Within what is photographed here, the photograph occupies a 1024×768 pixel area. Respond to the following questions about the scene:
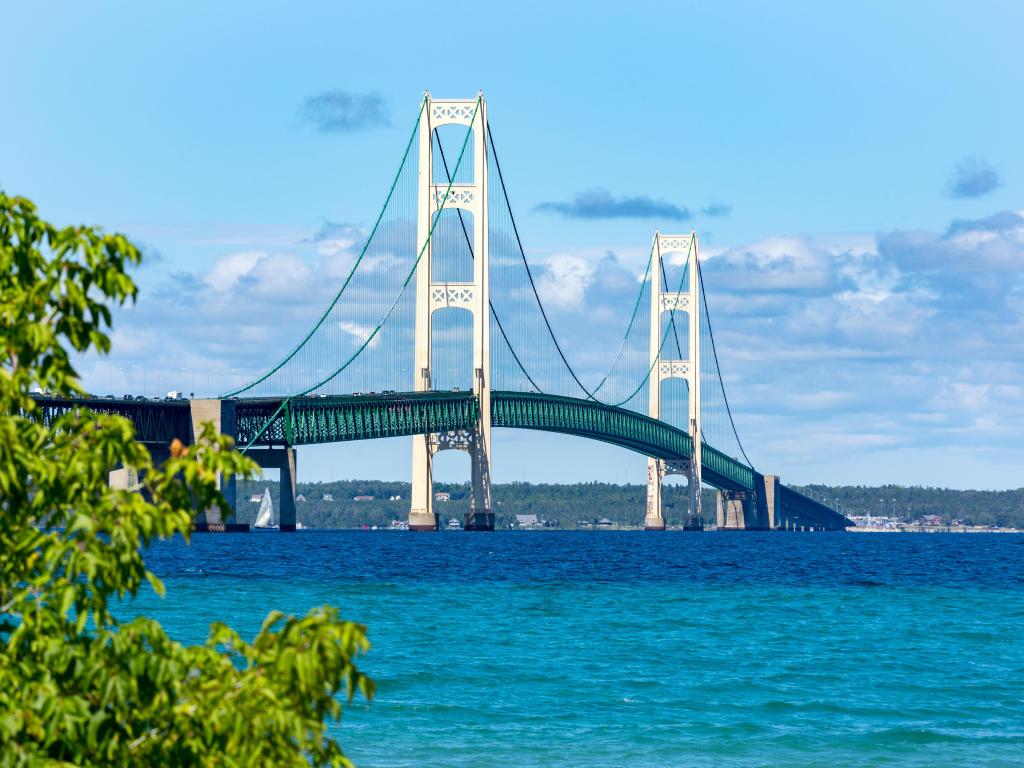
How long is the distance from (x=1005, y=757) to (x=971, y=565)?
6267cm

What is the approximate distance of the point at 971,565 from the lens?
8125 cm

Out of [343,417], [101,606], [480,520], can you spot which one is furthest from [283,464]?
[101,606]

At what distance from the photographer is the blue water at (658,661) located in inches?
842

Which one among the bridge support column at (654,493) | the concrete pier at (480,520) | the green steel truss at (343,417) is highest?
the green steel truss at (343,417)

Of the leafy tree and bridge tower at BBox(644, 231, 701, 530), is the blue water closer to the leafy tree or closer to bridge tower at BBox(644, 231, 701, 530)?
the leafy tree

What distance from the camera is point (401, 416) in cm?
11288

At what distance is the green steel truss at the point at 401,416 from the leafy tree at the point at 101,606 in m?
98.7

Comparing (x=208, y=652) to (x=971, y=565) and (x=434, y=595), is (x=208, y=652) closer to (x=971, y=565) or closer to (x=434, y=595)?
(x=434, y=595)

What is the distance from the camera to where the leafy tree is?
7773 millimetres

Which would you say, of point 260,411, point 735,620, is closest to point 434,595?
point 735,620

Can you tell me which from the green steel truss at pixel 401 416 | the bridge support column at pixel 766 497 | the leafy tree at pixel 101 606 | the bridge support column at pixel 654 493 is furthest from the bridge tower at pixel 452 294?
the leafy tree at pixel 101 606

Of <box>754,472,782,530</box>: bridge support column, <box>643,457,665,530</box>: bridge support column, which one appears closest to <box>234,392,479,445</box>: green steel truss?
<box>643,457,665,530</box>: bridge support column

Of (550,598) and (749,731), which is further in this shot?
(550,598)

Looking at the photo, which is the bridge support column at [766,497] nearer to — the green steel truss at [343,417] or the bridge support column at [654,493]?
the bridge support column at [654,493]
